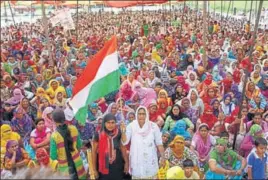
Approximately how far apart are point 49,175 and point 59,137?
304 centimetres

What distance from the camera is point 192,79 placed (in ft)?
30.1

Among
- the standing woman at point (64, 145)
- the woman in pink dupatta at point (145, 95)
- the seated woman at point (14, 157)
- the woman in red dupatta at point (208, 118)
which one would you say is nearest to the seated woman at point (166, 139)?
the woman in red dupatta at point (208, 118)

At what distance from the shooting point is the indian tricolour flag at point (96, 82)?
4992 mm

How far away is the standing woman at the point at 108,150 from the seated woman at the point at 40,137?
122 centimetres

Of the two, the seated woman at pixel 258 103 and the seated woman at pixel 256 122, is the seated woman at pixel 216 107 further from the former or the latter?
the seated woman at pixel 256 122

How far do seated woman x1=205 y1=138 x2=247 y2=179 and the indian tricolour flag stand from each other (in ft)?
4.36

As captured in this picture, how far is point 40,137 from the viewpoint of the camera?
5.89 m

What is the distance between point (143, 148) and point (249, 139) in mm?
1645

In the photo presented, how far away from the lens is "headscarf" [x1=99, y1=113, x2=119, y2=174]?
15.4ft

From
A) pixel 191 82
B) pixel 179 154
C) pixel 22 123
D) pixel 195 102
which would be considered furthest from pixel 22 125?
pixel 191 82

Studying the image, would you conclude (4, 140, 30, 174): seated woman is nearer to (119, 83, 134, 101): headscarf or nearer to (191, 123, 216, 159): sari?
(191, 123, 216, 159): sari

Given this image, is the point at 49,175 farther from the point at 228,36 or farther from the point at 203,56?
the point at 228,36

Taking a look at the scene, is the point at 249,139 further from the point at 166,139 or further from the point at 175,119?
the point at 175,119

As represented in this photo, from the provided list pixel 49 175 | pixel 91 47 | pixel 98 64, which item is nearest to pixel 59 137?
pixel 98 64
